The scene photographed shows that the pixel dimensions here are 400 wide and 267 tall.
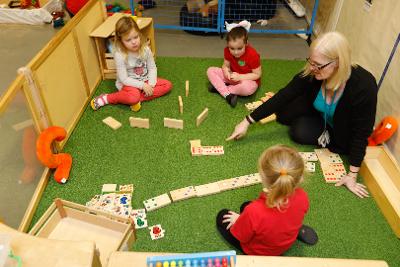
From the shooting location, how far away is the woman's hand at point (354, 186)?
213cm

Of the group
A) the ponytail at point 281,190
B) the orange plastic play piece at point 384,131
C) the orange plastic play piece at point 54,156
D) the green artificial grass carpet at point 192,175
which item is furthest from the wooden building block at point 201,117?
the ponytail at point 281,190

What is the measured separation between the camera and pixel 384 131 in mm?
2256

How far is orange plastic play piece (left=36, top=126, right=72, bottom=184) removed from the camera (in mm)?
2062

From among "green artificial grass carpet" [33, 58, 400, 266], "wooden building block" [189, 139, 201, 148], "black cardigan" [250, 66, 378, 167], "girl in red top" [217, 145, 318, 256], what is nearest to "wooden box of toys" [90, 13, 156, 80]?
"green artificial grass carpet" [33, 58, 400, 266]

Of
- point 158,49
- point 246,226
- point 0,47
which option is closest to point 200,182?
point 246,226

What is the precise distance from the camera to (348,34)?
317cm

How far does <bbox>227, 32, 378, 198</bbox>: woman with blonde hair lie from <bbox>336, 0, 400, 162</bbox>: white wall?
1.15 feet

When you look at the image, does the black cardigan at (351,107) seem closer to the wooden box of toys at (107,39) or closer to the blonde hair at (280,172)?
the blonde hair at (280,172)

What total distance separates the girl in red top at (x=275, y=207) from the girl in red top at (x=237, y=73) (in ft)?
4.81

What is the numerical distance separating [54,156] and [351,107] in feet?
6.22

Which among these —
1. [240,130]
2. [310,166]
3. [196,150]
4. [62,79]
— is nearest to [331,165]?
[310,166]

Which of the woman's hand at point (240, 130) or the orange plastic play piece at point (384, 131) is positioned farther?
the woman's hand at point (240, 130)

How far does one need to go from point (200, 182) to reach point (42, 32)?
302cm

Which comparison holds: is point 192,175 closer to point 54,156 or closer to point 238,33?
point 54,156
